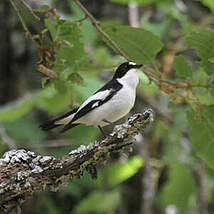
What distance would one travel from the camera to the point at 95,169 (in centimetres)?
235

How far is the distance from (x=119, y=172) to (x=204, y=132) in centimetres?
217

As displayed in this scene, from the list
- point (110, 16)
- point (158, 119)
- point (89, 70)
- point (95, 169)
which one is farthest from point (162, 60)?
point (95, 169)

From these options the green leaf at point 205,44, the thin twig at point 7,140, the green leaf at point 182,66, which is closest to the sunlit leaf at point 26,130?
the thin twig at point 7,140

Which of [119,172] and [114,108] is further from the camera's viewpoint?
[119,172]

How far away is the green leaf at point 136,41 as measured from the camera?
9.00 ft

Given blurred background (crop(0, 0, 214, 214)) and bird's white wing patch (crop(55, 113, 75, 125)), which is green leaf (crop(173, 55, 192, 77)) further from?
bird's white wing patch (crop(55, 113, 75, 125))

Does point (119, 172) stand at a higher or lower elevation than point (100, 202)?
higher

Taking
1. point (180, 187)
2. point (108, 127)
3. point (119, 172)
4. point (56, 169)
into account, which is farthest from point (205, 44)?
point (108, 127)

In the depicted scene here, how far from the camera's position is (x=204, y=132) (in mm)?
2898

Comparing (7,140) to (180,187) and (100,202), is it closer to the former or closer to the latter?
(100,202)

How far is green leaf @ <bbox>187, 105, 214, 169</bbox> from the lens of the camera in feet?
9.31

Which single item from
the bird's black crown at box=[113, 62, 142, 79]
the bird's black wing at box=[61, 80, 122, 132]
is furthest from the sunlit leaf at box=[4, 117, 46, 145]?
the bird's black wing at box=[61, 80, 122, 132]

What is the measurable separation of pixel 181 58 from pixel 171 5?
5.54 ft

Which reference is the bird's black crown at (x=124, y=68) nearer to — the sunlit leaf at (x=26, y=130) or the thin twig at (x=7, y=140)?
the thin twig at (x=7, y=140)
